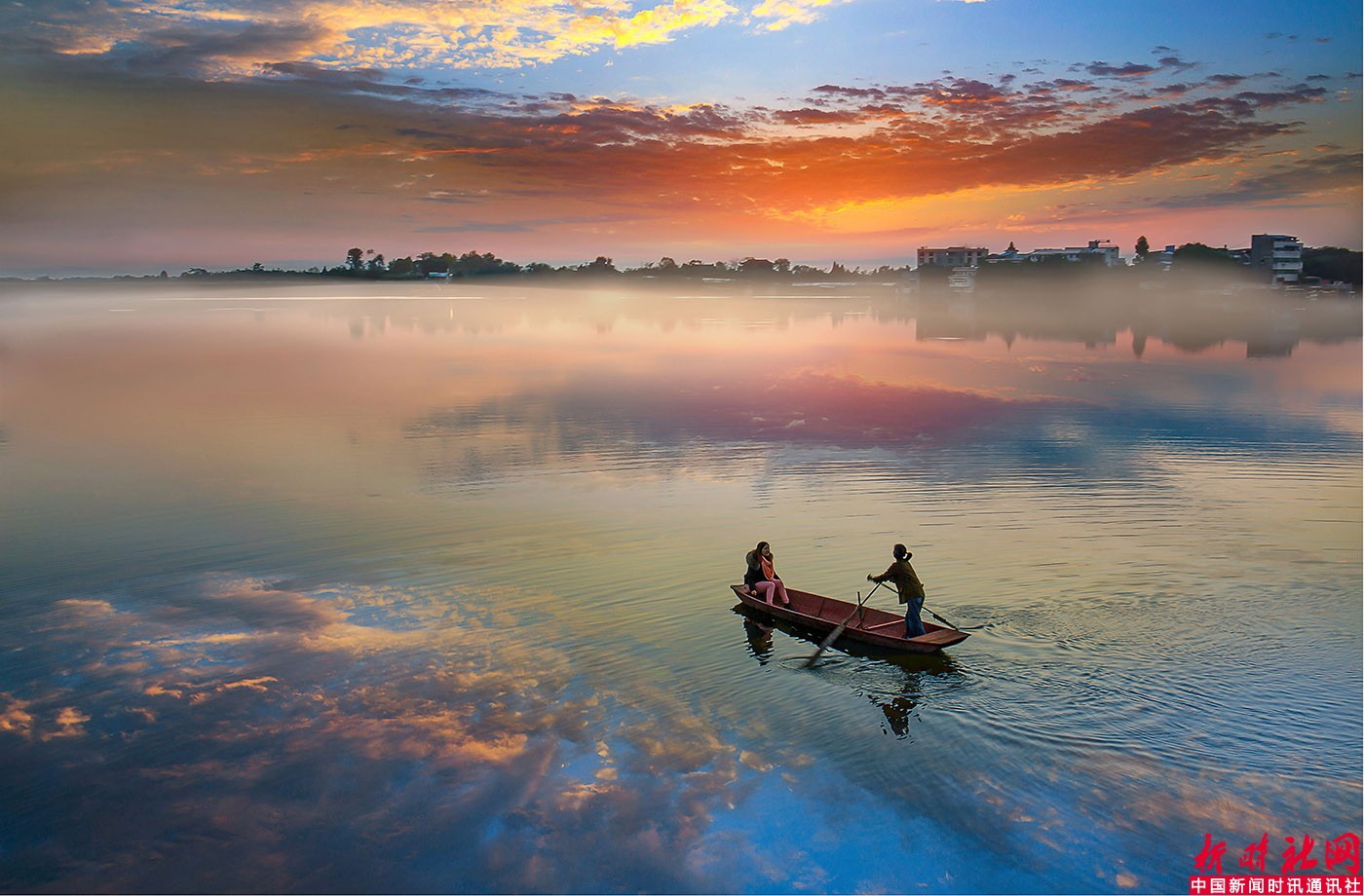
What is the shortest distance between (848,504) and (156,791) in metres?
23.4

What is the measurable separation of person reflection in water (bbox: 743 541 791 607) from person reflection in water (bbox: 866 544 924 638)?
280 cm

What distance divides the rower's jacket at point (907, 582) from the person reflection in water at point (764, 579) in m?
2.74

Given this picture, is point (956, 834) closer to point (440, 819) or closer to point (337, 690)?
point (440, 819)

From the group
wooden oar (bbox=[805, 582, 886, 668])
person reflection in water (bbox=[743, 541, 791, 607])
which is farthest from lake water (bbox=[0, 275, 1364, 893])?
person reflection in water (bbox=[743, 541, 791, 607])

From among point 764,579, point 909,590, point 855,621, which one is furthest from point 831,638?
point 764,579

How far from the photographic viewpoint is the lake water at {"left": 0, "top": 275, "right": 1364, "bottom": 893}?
12.9m

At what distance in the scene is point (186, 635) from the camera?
19984 millimetres

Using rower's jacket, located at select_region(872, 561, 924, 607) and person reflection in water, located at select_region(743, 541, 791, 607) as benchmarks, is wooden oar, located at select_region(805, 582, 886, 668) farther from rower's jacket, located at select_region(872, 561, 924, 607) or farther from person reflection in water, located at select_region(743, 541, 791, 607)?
person reflection in water, located at select_region(743, 541, 791, 607)

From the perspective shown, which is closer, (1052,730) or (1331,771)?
(1331,771)

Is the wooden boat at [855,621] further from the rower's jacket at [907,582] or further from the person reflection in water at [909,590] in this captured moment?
the rower's jacket at [907,582]

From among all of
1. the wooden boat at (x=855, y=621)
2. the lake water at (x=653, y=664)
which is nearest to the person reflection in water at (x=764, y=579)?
the wooden boat at (x=855, y=621)

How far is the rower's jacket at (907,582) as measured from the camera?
65.3 ft

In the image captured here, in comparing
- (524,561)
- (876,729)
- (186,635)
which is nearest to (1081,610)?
(876,729)

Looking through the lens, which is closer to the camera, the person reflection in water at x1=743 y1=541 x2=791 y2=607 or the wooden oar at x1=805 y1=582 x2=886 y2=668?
the wooden oar at x1=805 y1=582 x2=886 y2=668
